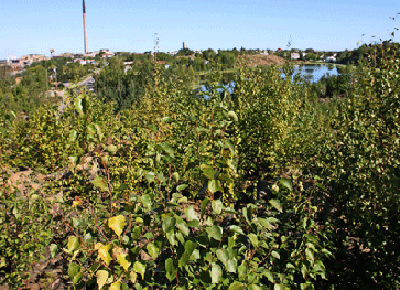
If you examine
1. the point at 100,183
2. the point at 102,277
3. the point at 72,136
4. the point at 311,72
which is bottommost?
the point at 102,277

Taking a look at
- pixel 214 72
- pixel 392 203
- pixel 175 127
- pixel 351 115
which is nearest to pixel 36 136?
pixel 175 127

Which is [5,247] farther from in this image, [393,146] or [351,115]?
[393,146]

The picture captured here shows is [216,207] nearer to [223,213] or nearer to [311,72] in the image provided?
[223,213]

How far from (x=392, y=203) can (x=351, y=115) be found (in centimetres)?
98

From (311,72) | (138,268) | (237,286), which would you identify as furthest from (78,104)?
(311,72)

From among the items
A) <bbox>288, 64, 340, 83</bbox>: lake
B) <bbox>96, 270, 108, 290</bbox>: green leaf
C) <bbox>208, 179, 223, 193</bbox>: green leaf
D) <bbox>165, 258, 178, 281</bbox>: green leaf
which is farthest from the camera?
<bbox>288, 64, 340, 83</bbox>: lake

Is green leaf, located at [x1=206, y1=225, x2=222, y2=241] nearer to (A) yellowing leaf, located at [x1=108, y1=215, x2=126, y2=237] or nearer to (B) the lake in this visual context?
(A) yellowing leaf, located at [x1=108, y1=215, x2=126, y2=237]

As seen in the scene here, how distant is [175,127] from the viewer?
5184 mm

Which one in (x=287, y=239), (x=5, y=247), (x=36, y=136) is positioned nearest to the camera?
(x=287, y=239)

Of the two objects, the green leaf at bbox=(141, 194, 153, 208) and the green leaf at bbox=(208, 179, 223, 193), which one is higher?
the green leaf at bbox=(208, 179, 223, 193)

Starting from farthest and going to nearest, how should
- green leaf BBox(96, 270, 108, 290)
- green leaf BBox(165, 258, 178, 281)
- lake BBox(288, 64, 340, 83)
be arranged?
lake BBox(288, 64, 340, 83), green leaf BBox(165, 258, 178, 281), green leaf BBox(96, 270, 108, 290)

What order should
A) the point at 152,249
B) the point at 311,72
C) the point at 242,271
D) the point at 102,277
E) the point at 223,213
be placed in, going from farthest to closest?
the point at 311,72, the point at 223,213, the point at 242,271, the point at 152,249, the point at 102,277

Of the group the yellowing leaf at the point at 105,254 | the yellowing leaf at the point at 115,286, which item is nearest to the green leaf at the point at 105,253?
the yellowing leaf at the point at 105,254

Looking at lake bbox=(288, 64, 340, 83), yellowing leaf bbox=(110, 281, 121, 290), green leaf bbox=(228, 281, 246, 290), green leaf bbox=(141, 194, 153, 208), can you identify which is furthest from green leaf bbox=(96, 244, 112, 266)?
lake bbox=(288, 64, 340, 83)
